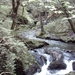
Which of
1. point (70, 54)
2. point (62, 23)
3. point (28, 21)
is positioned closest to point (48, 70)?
point (70, 54)

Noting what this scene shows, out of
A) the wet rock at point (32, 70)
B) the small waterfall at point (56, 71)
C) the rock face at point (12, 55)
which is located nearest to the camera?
the rock face at point (12, 55)

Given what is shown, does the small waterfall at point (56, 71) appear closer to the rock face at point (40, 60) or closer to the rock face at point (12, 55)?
the rock face at point (40, 60)

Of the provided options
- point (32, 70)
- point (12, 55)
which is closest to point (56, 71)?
point (32, 70)

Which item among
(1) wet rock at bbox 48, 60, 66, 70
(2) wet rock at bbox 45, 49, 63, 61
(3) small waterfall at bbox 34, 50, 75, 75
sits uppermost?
(2) wet rock at bbox 45, 49, 63, 61

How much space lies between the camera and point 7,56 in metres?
7.00

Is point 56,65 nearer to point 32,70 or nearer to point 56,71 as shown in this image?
point 56,71

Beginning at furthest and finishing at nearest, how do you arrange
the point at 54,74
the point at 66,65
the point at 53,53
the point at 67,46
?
the point at 67,46 < the point at 53,53 < the point at 66,65 < the point at 54,74

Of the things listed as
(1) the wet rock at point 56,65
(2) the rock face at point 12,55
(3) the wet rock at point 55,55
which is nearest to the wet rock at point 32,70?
(2) the rock face at point 12,55

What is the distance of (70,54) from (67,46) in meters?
2.17

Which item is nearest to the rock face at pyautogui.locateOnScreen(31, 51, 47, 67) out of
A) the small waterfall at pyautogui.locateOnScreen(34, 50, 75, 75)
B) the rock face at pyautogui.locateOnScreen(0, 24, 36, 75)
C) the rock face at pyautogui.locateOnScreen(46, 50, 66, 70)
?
the small waterfall at pyautogui.locateOnScreen(34, 50, 75, 75)

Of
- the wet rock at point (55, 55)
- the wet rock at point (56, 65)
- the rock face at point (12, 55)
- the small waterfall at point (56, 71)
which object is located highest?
the rock face at point (12, 55)

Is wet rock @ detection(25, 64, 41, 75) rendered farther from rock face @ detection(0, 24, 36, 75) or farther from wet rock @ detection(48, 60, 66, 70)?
wet rock @ detection(48, 60, 66, 70)

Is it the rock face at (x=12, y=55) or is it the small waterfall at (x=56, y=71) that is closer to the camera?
the rock face at (x=12, y=55)

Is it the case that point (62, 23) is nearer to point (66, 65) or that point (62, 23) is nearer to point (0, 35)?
point (66, 65)
